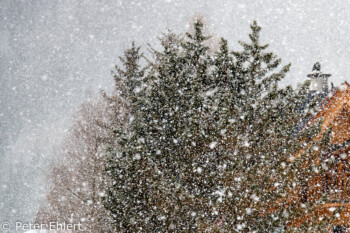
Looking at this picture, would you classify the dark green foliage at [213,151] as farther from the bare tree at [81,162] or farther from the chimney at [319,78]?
the chimney at [319,78]

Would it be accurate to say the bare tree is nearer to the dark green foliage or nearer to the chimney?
the dark green foliage

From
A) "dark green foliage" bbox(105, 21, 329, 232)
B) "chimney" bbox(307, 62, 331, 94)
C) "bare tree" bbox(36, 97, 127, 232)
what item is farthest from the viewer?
"chimney" bbox(307, 62, 331, 94)

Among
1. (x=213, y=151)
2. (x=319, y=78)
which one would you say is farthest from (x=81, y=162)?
(x=319, y=78)

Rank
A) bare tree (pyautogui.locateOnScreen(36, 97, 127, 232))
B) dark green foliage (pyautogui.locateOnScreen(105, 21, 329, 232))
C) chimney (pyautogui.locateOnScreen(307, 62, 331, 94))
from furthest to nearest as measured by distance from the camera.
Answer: chimney (pyautogui.locateOnScreen(307, 62, 331, 94)) → bare tree (pyautogui.locateOnScreen(36, 97, 127, 232)) → dark green foliage (pyautogui.locateOnScreen(105, 21, 329, 232))

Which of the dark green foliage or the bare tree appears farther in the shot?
the bare tree

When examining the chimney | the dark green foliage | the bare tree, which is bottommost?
the dark green foliage

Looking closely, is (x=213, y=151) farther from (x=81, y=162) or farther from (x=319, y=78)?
(x=319, y=78)

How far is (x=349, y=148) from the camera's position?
7211 millimetres

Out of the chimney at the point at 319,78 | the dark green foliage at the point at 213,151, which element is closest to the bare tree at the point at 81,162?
the dark green foliage at the point at 213,151

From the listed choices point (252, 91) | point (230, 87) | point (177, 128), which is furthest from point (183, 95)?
point (252, 91)

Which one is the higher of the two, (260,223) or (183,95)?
(183,95)

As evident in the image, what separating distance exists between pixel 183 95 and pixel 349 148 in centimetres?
507

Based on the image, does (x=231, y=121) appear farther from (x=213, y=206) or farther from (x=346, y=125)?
(x=346, y=125)

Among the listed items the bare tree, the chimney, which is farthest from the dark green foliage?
the chimney
